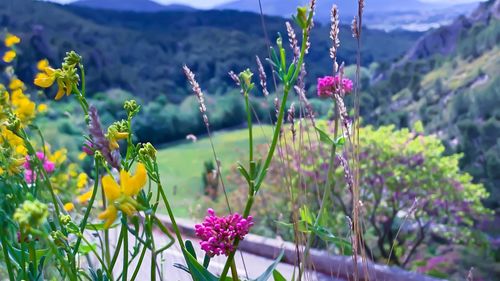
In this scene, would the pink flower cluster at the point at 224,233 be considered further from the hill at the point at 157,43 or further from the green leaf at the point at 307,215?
the hill at the point at 157,43

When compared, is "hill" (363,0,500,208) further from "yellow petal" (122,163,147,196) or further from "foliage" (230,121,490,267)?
"yellow petal" (122,163,147,196)

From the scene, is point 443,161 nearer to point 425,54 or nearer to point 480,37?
point 480,37

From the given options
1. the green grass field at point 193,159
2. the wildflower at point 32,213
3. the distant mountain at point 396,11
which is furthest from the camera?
the distant mountain at point 396,11

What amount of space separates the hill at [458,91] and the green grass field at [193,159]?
116 cm

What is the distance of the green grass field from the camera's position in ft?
18.1

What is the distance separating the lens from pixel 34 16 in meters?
6.80

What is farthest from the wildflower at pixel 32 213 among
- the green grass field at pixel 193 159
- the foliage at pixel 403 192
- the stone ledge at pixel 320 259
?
the green grass field at pixel 193 159

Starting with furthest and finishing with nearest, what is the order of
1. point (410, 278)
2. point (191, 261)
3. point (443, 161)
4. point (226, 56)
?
point (226, 56), point (443, 161), point (410, 278), point (191, 261)

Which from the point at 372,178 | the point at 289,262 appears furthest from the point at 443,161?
the point at 289,262

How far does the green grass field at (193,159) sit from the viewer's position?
5523 millimetres

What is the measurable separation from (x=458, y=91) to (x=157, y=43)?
11.1ft

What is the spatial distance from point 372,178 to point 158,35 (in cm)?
→ 420

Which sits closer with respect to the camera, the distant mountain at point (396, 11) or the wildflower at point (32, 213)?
the wildflower at point (32, 213)

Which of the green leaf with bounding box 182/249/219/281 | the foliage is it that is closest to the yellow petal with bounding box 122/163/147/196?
the green leaf with bounding box 182/249/219/281
